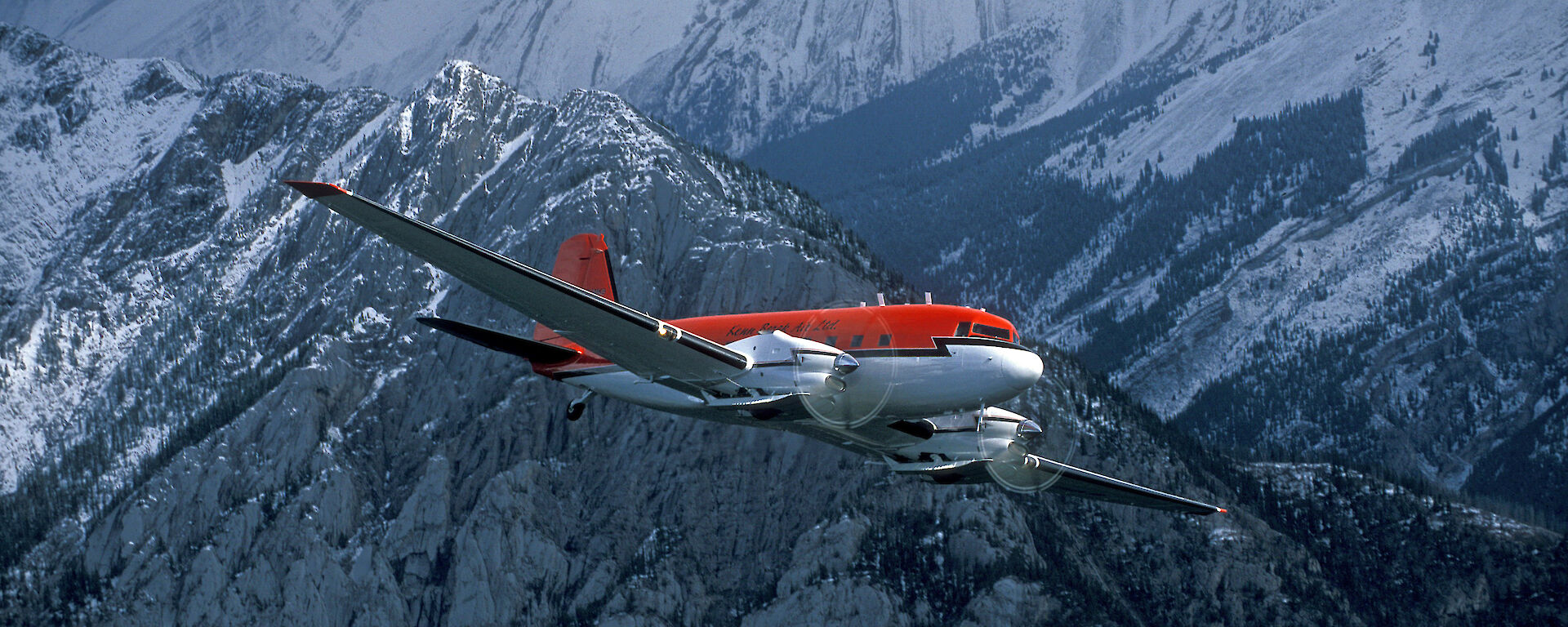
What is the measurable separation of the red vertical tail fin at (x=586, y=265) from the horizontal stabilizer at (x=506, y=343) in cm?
770

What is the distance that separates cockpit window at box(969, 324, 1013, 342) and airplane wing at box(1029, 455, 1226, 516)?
36.9 ft

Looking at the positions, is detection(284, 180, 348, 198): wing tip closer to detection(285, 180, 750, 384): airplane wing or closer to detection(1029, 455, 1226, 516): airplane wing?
detection(285, 180, 750, 384): airplane wing

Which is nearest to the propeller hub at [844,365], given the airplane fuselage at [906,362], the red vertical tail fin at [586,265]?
the airplane fuselage at [906,362]

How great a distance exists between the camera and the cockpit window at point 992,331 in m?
53.5

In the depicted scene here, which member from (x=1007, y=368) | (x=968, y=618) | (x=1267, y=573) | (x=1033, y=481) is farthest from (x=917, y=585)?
(x=1007, y=368)

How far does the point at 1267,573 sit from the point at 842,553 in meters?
65.6

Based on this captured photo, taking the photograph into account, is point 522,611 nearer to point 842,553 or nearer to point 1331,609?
point 842,553

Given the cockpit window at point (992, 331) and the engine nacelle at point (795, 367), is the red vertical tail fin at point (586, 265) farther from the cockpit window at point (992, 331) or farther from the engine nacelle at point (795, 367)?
the cockpit window at point (992, 331)

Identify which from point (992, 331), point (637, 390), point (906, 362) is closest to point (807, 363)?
point (906, 362)

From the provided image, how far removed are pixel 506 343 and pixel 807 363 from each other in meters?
14.8

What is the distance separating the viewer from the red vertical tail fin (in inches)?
2840

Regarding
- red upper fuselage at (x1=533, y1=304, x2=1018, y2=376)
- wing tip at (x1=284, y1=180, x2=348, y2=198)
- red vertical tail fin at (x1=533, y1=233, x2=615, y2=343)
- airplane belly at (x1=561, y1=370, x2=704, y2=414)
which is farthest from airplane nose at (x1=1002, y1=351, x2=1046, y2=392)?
red vertical tail fin at (x1=533, y1=233, x2=615, y2=343)

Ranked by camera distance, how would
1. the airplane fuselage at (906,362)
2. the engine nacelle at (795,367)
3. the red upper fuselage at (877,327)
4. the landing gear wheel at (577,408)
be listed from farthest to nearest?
the landing gear wheel at (577,408), the red upper fuselage at (877,327), the airplane fuselage at (906,362), the engine nacelle at (795,367)

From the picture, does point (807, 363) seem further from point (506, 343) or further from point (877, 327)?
point (506, 343)
